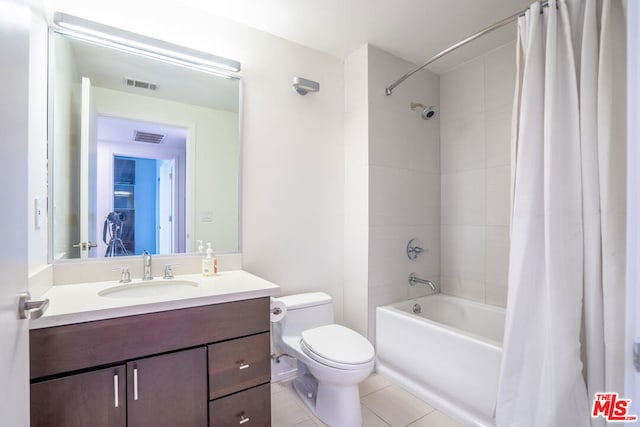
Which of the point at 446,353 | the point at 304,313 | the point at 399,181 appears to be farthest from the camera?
the point at 399,181

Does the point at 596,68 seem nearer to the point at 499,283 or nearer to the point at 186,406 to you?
the point at 499,283

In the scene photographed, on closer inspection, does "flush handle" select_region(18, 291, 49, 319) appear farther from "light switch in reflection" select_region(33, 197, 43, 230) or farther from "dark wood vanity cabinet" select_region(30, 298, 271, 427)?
"light switch in reflection" select_region(33, 197, 43, 230)

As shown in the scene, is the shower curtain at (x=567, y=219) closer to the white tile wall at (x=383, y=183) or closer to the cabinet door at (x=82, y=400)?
the white tile wall at (x=383, y=183)

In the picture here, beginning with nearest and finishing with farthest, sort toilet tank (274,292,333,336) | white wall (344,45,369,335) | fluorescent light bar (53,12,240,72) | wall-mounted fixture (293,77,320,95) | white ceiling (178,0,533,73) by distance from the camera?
fluorescent light bar (53,12,240,72), white ceiling (178,0,533,73), toilet tank (274,292,333,336), wall-mounted fixture (293,77,320,95), white wall (344,45,369,335)

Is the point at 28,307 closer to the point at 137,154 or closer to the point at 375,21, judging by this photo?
the point at 137,154

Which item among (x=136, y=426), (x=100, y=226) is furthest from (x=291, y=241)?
(x=136, y=426)

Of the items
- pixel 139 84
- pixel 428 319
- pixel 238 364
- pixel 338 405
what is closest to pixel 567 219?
pixel 428 319

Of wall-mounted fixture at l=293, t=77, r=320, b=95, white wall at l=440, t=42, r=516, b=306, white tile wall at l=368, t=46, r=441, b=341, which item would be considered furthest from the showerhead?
wall-mounted fixture at l=293, t=77, r=320, b=95

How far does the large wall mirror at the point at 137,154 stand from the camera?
4.84ft

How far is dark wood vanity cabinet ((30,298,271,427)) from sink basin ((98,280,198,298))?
29 cm

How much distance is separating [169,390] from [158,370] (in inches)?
3.8

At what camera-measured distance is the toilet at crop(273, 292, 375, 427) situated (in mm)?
1514

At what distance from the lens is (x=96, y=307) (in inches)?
41.8

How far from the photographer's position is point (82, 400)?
1015mm
